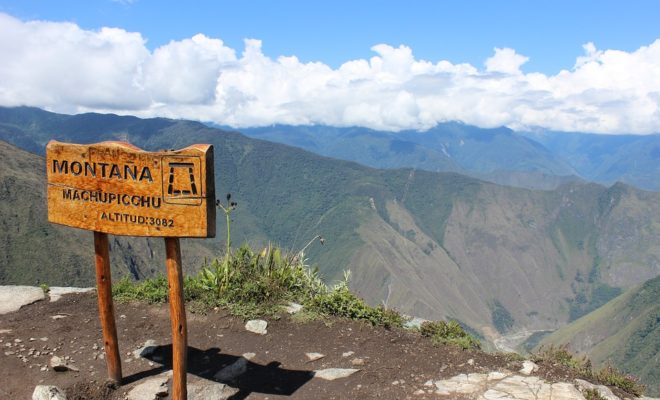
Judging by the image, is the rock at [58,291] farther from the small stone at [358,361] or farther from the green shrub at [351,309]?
the small stone at [358,361]

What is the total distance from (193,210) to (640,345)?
195885 millimetres

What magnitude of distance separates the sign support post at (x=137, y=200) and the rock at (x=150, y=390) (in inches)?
19.2

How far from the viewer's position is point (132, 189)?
857cm

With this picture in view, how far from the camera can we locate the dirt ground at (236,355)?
9367mm

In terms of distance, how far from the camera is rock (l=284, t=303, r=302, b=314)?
12.5 metres

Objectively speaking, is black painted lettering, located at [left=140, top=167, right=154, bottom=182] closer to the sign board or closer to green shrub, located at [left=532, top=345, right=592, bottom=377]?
the sign board

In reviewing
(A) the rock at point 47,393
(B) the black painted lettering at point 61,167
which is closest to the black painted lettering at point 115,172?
(B) the black painted lettering at point 61,167

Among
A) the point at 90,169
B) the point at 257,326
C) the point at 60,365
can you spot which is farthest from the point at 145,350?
the point at 90,169

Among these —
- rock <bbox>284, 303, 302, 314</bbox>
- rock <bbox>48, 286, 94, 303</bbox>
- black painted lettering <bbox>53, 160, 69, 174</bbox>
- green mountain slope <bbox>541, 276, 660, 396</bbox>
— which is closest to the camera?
black painted lettering <bbox>53, 160, 69, 174</bbox>

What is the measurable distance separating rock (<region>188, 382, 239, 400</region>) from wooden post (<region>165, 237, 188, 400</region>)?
0.63m

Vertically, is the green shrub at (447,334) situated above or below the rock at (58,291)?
below

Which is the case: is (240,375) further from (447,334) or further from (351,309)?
(447,334)

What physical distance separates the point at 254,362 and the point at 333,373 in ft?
5.54

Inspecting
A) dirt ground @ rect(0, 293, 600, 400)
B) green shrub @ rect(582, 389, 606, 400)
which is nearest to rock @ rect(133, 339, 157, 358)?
dirt ground @ rect(0, 293, 600, 400)
